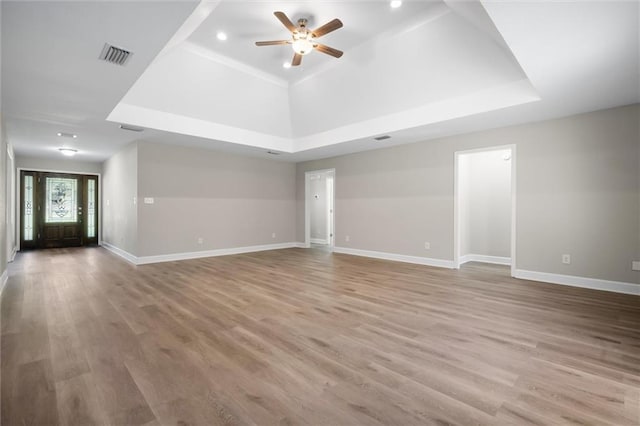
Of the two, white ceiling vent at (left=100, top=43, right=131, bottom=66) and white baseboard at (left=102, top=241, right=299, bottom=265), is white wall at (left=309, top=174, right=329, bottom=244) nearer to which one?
white baseboard at (left=102, top=241, right=299, bottom=265)

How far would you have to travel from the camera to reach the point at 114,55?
2.69 meters

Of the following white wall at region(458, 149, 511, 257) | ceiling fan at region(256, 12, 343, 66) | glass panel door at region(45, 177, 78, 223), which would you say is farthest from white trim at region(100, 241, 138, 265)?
white wall at region(458, 149, 511, 257)

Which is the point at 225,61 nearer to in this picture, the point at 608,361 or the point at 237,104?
the point at 237,104

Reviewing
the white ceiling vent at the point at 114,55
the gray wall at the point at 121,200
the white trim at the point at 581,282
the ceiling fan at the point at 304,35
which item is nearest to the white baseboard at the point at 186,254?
the gray wall at the point at 121,200

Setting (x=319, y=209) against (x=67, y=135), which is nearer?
(x=67, y=135)

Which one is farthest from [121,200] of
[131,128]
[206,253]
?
[131,128]

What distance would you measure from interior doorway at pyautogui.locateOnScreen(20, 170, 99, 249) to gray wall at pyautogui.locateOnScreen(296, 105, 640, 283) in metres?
8.93

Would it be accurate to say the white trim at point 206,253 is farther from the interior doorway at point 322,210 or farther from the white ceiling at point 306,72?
the white ceiling at point 306,72

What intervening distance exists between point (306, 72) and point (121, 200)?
5277 millimetres

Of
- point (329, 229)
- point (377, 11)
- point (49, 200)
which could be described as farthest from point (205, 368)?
point (49, 200)

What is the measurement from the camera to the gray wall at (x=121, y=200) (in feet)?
19.7

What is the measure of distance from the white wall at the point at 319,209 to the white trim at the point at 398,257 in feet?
7.18

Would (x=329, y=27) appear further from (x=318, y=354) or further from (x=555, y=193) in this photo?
(x=555, y=193)

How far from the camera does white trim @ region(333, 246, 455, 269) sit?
5.59 metres
